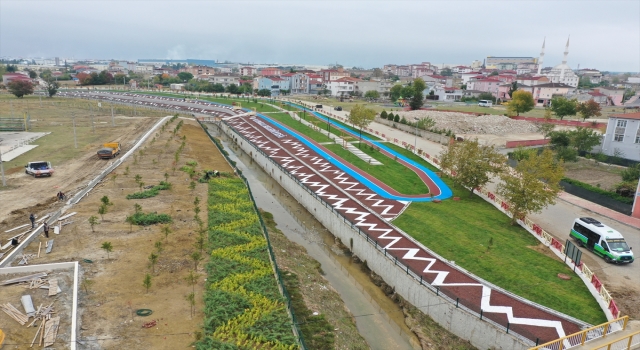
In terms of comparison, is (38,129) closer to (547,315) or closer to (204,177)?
(204,177)

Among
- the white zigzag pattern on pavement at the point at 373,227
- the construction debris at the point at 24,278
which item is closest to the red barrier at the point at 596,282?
the white zigzag pattern on pavement at the point at 373,227

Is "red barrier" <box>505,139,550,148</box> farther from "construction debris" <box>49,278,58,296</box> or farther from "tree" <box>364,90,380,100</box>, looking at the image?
"tree" <box>364,90,380,100</box>

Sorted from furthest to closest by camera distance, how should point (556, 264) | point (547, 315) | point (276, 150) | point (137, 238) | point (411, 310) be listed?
point (276, 150), point (137, 238), point (556, 264), point (411, 310), point (547, 315)

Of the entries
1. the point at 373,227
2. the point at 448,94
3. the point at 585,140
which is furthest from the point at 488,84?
the point at 373,227

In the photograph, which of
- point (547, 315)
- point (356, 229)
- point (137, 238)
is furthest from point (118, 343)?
point (547, 315)

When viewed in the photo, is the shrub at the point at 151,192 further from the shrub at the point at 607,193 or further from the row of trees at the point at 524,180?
the shrub at the point at 607,193

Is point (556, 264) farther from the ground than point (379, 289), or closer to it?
farther from the ground

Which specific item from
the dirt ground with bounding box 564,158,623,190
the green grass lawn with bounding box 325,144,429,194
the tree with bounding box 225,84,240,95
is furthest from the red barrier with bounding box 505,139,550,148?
the tree with bounding box 225,84,240,95
